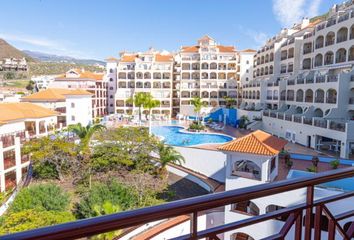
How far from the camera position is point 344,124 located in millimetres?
18984

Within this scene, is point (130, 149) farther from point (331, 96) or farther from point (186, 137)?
point (331, 96)

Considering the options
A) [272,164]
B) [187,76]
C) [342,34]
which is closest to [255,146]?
[272,164]

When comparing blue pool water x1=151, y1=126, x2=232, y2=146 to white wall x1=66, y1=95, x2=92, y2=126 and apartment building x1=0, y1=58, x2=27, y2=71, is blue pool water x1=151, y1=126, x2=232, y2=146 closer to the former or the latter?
white wall x1=66, y1=95, x2=92, y2=126

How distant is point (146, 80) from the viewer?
164ft

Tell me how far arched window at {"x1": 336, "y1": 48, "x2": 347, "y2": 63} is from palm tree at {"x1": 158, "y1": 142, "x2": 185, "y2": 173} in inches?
731

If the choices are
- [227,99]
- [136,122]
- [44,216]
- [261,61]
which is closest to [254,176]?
[44,216]

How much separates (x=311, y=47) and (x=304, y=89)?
6.51 metres

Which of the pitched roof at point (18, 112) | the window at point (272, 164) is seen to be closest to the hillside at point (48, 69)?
the pitched roof at point (18, 112)

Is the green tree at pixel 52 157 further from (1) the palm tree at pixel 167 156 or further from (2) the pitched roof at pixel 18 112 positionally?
(1) the palm tree at pixel 167 156

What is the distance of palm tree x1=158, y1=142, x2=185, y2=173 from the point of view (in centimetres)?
1825

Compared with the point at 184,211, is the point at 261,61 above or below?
above

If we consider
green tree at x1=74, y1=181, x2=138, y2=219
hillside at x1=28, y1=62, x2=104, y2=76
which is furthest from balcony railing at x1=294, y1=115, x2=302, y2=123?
hillside at x1=28, y1=62, x2=104, y2=76

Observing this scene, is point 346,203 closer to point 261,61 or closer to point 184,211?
point 184,211

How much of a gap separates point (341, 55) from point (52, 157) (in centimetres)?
2647
